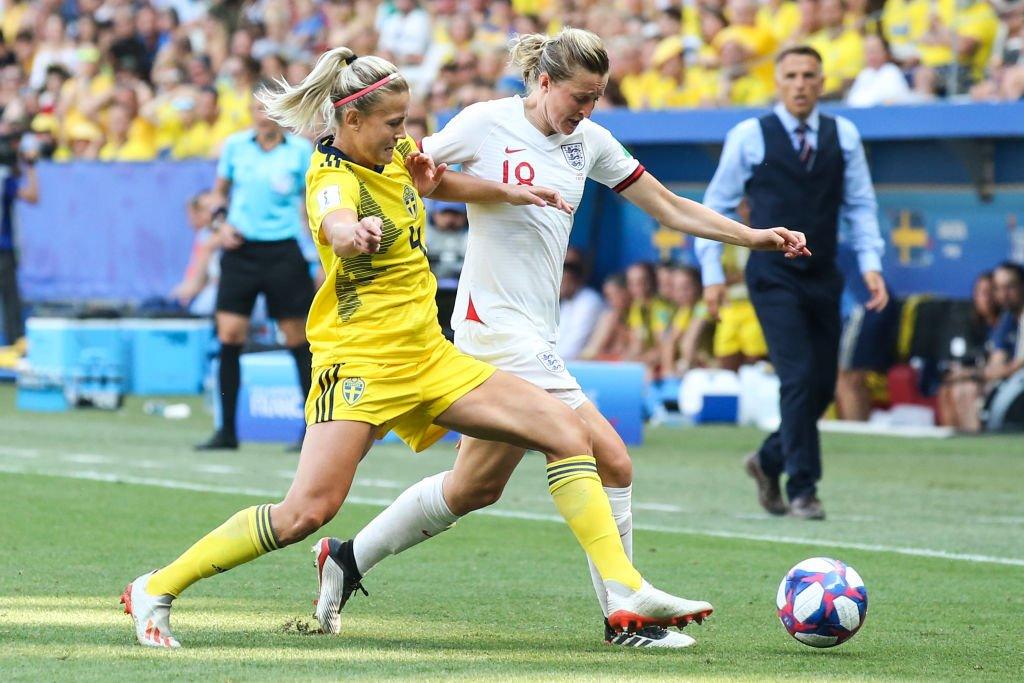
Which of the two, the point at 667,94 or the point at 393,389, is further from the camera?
the point at 667,94

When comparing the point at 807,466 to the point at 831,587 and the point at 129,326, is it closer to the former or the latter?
the point at 831,587

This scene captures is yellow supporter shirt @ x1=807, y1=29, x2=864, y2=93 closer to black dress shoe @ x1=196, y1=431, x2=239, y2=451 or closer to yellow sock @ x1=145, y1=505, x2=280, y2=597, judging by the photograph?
black dress shoe @ x1=196, y1=431, x2=239, y2=451

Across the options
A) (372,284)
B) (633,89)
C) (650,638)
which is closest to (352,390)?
(372,284)

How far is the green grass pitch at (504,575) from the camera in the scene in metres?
5.30

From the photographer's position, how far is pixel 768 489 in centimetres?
944

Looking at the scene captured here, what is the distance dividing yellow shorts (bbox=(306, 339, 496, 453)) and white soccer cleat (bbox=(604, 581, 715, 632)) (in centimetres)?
81

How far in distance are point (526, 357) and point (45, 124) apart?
18.1m

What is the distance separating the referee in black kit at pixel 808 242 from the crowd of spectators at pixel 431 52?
7.11 feet

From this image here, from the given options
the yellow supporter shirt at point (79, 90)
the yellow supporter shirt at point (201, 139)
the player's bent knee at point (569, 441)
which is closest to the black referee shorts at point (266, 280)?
the player's bent knee at point (569, 441)

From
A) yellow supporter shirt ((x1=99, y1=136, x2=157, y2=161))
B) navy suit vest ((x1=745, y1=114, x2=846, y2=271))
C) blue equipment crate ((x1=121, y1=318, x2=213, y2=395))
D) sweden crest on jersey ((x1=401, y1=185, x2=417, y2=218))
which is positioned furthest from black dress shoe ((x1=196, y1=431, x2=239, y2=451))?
yellow supporter shirt ((x1=99, y1=136, x2=157, y2=161))

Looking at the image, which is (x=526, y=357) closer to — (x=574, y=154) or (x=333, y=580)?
(x=574, y=154)

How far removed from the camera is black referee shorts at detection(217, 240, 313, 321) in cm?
1193

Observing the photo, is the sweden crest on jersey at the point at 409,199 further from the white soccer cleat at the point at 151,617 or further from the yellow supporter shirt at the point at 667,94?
the yellow supporter shirt at the point at 667,94

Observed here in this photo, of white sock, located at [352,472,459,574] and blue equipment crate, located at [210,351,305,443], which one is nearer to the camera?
white sock, located at [352,472,459,574]
